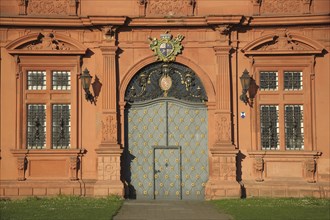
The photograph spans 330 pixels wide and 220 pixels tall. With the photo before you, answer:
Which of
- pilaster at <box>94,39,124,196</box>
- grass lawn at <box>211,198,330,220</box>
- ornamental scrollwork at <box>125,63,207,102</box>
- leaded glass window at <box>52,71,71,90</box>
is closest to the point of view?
grass lawn at <box>211,198,330,220</box>

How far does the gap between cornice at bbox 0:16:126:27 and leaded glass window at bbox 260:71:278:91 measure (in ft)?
15.5

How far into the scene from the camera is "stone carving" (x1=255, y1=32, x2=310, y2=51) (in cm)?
1991

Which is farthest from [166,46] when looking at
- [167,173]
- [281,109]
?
[281,109]

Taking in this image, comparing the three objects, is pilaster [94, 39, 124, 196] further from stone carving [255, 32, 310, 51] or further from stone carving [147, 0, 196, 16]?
stone carving [255, 32, 310, 51]

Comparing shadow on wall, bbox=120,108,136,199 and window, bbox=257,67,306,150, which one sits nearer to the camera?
shadow on wall, bbox=120,108,136,199

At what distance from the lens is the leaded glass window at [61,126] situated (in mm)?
19906

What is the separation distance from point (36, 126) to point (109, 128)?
7.60 ft

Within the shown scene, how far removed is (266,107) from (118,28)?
5.28m

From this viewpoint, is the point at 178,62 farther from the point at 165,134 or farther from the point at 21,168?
the point at 21,168

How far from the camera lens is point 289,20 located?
19.7 meters

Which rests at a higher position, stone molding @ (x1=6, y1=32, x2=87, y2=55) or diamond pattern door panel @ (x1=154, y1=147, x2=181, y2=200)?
stone molding @ (x1=6, y1=32, x2=87, y2=55)

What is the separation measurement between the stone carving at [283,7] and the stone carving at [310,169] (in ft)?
15.5

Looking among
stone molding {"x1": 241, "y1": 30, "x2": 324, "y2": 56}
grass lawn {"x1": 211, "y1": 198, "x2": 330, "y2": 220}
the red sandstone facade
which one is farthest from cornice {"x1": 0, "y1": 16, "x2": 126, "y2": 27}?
grass lawn {"x1": 211, "y1": 198, "x2": 330, "y2": 220}

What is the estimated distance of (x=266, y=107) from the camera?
65.7 feet
